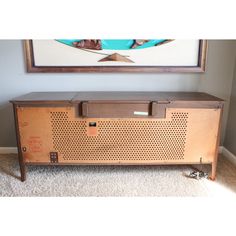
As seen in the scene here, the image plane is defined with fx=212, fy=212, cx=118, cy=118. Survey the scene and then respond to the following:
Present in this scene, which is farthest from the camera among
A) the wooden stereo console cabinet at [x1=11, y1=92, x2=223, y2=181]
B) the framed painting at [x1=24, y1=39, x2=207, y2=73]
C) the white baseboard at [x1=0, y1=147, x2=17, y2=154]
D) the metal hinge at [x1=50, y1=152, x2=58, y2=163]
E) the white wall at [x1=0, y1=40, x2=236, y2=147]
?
the white baseboard at [x1=0, y1=147, x2=17, y2=154]

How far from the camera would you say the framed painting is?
205 centimetres

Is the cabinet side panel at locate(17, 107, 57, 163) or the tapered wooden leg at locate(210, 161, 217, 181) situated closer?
the cabinet side panel at locate(17, 107, 57, 163)

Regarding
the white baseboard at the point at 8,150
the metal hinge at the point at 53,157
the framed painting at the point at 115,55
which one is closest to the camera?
the metal hinge at the point at 53,157

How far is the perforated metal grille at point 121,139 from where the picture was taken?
5.70 ft

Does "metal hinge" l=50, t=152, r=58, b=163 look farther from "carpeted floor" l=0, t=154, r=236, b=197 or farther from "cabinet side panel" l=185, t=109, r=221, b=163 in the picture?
"cabinet side panel" l=185, t=109, r=221, b=163

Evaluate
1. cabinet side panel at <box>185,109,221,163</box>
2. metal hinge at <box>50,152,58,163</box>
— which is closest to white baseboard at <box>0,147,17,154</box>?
metal hinge at <box>50,152,58,163</box>

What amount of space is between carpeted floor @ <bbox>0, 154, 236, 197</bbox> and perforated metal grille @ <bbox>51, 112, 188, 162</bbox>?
7.8 inches

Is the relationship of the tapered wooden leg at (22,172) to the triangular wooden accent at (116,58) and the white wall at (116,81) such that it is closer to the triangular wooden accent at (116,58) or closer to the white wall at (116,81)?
the white wall at (116,81)

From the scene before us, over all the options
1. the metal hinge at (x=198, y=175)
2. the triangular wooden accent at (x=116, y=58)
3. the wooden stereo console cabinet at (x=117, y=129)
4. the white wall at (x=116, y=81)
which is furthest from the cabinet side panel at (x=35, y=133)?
the metal hinge at (x=198, y=175)
